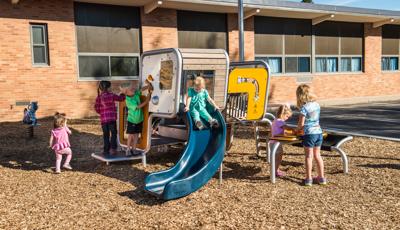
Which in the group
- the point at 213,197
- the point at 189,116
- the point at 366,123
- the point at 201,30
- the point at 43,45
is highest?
the point at 201,30

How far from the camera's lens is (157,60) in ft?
22.5

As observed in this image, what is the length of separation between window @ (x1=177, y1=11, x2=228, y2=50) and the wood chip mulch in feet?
33.2

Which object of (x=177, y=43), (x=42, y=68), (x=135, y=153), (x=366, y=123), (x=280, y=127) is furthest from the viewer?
(x=177, y=43)

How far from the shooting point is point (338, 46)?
2191 centimetres

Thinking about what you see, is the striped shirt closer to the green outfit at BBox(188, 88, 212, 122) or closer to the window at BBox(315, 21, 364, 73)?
the green outfit at BBox(188, 88, 212, 122)

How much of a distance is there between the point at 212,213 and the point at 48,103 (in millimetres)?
→ 10952

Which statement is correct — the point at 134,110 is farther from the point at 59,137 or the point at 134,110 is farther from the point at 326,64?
the point at 326,64

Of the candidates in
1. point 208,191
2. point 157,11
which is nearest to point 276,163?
point 208,191

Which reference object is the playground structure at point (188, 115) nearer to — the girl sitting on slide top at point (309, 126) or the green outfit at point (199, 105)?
the green outfit at point (199, 105)

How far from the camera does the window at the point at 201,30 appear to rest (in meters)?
17.1

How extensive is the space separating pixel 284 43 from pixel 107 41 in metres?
8.87

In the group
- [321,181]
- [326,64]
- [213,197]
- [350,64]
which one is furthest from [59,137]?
[350,64]

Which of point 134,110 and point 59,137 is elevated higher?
point 134,110

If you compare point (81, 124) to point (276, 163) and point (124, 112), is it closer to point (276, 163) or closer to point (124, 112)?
point (124, 112)
